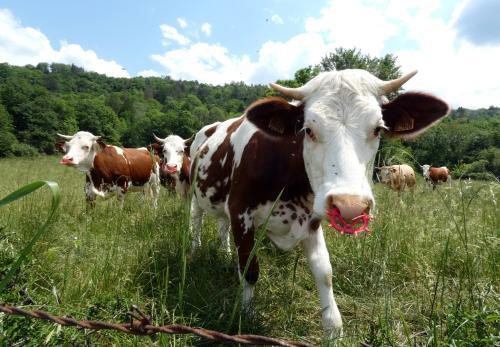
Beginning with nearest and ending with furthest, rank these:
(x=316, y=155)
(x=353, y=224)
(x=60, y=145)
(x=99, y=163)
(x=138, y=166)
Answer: (x=353, y=224)
(x=316, y=155)
(x=60, y=145)
(x=99, y=163)
(x=138, y=166)

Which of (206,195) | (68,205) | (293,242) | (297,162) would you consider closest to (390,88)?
(297,162)

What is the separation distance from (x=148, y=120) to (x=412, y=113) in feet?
234

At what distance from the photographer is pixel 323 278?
294 centimetres

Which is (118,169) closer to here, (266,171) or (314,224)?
(266,171)

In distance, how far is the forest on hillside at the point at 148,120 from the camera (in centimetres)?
766

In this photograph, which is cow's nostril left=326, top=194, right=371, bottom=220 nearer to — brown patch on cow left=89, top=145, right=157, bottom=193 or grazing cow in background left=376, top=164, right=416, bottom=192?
grazing cow in background left=376, top=164, right=416, bottom=192

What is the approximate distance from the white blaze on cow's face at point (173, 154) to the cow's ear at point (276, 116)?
6355 millimetres

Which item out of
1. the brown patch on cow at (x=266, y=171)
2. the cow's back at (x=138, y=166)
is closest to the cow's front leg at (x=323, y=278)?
the brown patch on cow at (x=266, y=171)

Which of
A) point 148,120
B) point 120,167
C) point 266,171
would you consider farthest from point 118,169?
point 148,120

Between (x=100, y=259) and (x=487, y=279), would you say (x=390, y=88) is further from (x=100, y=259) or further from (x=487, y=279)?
(x=100, y=259)

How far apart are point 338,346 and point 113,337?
4.67 feet

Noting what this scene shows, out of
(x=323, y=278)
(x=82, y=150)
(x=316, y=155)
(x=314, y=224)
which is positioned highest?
(x=316, y=155)

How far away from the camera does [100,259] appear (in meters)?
3.21

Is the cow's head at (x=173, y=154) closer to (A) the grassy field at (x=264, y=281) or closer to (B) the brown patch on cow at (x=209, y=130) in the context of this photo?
(B) the brown patch on cow at (x=209, y=130)
